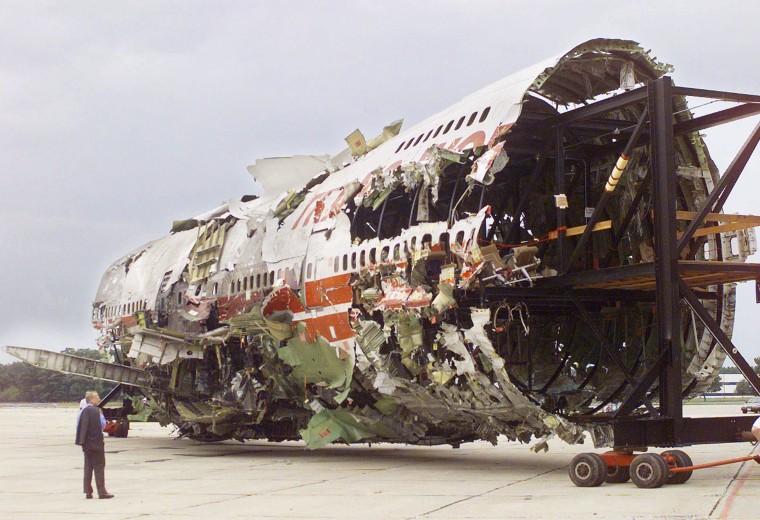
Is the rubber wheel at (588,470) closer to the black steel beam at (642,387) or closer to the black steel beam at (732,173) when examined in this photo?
the black steel beam at (642,387)

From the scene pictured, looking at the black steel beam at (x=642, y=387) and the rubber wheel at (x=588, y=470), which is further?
the black steel beam at (x=642, y=387)

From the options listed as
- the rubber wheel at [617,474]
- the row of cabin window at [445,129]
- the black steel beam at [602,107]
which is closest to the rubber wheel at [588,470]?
the rubber wheel at [617,474]

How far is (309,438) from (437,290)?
5.53m

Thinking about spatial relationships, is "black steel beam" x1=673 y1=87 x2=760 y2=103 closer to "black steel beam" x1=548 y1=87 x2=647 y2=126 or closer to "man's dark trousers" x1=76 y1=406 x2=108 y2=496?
"black steel beam" x1=548 y1=87 x2=647 y2=126

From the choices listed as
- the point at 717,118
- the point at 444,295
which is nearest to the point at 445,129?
the point at 444,295

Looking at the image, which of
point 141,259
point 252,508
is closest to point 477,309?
point 252,508

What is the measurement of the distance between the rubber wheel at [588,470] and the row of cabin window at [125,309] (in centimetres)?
1838

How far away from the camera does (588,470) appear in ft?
47.1

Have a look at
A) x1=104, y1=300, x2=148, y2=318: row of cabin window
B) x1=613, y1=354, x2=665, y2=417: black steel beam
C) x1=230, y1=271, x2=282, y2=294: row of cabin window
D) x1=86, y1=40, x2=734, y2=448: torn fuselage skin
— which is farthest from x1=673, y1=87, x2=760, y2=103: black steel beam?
x1=104, y1=300, x2=148, y2=318: row of cabin window

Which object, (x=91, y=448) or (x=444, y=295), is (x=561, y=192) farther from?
(x=91, y=448)

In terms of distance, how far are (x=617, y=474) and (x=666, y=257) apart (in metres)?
3.47

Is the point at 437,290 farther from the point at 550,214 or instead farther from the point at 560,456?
the point at 560,456

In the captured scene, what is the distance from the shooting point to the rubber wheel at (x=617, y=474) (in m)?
14.7

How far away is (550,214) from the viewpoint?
67.1ft
